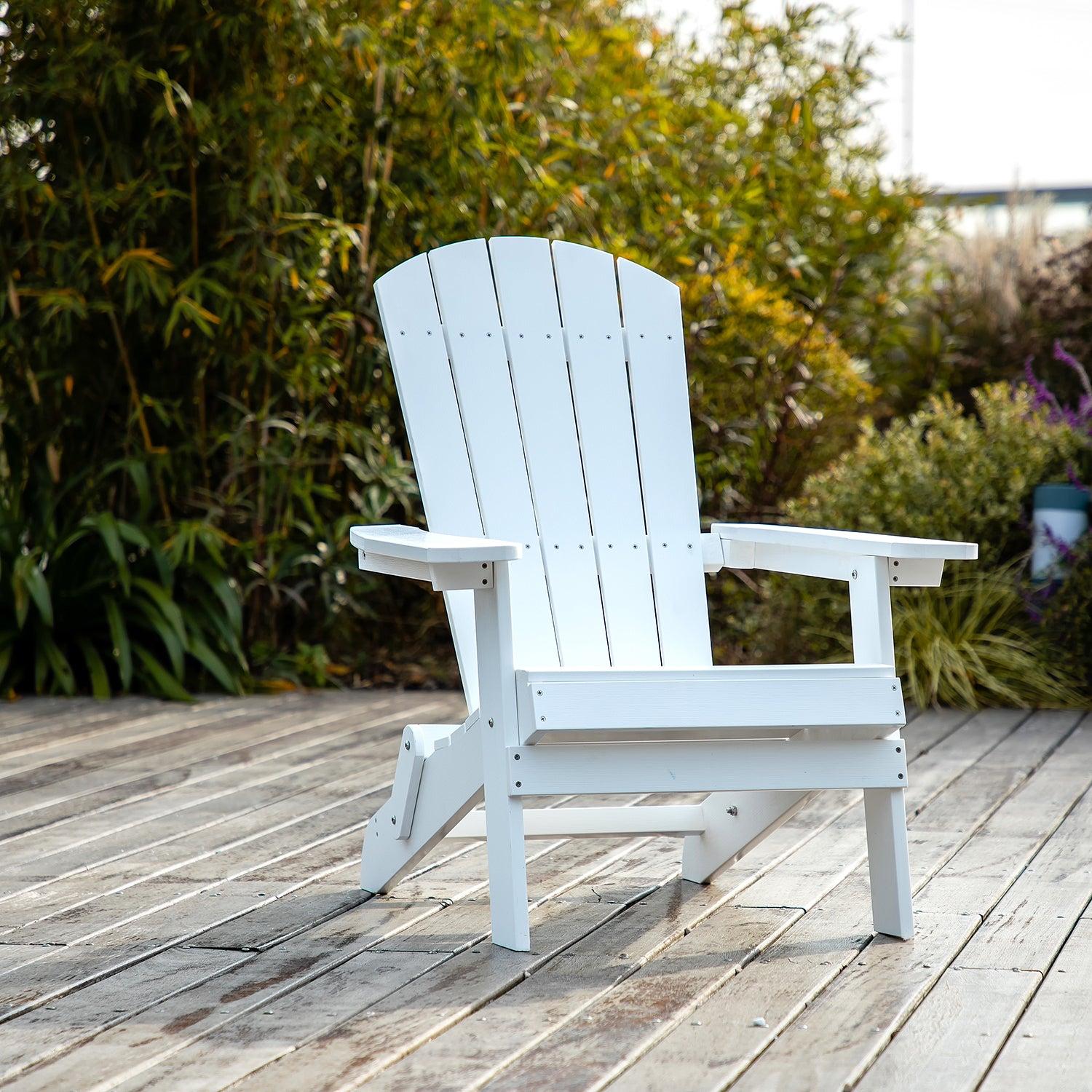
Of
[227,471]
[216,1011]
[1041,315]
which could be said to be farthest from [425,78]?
[216,1011]

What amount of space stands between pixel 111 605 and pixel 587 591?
237 centimetres

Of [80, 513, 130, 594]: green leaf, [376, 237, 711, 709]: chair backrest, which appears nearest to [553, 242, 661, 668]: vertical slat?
[376, 237, 711, 709]: chair backrest

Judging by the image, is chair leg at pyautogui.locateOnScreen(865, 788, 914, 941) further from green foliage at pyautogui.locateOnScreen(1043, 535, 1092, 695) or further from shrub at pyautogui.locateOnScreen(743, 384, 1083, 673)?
green foliage at pyautogui.locateOnScreen(1043, 535, 1092, 695)

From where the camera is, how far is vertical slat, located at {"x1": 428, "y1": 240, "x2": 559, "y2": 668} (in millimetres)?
2570

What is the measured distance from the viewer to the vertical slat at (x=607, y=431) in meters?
2.63

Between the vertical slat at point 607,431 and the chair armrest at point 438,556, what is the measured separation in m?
0.53

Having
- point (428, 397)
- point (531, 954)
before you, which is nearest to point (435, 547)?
point (531, 954)

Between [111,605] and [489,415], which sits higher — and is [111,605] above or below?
below

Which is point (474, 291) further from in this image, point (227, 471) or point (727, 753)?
point (227, 471)

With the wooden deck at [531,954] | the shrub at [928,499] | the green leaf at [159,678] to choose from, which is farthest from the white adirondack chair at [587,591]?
the green leaf at [159,678]

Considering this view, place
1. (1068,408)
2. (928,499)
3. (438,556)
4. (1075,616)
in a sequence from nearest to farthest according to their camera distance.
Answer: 1. (438,556)
2. (1075,616)
3. (928,499)
4. (1068,408)

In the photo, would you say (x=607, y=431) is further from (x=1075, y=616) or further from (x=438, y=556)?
(x=1075, y=616)

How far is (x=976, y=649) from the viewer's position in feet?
14.4

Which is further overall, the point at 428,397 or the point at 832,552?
the point at 428,397
